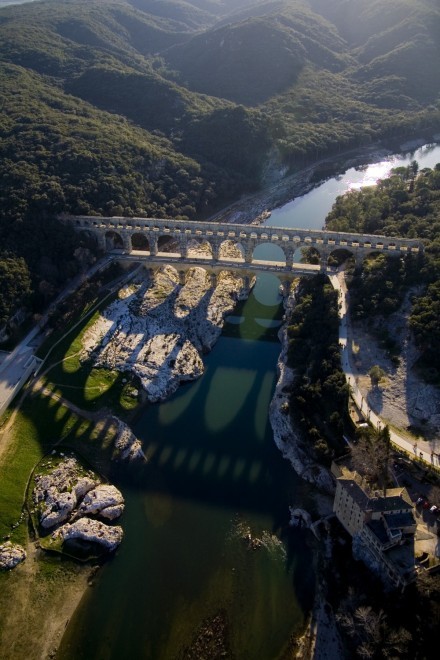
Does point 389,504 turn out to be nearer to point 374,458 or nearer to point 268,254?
point 374,458

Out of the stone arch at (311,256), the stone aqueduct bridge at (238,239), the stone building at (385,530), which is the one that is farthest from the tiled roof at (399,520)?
the stone arch at (311,256)

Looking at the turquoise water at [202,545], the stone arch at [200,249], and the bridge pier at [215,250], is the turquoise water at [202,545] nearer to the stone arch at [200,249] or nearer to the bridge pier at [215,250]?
the bridge pier at [215,250]

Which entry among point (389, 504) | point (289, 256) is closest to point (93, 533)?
point (389, 504)

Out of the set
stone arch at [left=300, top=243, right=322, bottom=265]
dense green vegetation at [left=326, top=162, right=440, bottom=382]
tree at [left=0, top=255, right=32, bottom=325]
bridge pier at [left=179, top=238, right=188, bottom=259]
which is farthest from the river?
tree at [left=0, top=255, right=32, bottom=325]

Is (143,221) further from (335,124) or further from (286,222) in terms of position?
(335,124)

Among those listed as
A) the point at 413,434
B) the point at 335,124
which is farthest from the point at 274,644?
the point at 335,124

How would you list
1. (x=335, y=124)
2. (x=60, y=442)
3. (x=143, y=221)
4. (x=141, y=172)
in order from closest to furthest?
(x=60, y=442)
(x=143, y=221)
(x=141, y=172)
(x=335, y=124)
